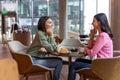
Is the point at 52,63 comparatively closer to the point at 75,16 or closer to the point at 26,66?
the point at 26,66

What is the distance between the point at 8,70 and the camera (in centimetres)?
198

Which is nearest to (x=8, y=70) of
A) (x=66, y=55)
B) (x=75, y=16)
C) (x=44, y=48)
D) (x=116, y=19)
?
(x=66, y=55)

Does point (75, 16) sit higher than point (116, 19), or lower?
higher

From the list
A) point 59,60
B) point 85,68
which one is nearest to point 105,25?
point 85,68

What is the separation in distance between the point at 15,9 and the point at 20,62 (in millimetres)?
10849

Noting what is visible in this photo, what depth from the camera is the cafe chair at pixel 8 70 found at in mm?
1943

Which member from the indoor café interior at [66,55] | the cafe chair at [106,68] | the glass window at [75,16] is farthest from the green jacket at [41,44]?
the glass window at [75,16]

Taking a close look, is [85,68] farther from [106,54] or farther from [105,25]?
[105,25]

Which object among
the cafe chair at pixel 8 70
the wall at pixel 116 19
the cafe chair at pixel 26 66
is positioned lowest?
the cafe chair at pixel 26 66

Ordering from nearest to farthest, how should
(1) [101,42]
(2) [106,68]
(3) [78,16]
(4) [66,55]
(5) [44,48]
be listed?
(2) [106,68]
(1) [101,42]
(4) [66,55]
(5) [44,48]
(3) [78,16]

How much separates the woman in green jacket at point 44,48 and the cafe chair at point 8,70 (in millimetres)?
1956

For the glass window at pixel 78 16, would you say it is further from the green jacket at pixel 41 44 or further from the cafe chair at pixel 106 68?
the cafe chair at pixel 106 68

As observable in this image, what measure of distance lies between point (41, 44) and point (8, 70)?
2083mm

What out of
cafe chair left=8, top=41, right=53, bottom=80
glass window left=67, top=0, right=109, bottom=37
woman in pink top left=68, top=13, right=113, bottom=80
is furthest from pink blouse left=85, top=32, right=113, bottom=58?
glass window left=67, top=0, right=109, bottom=37
